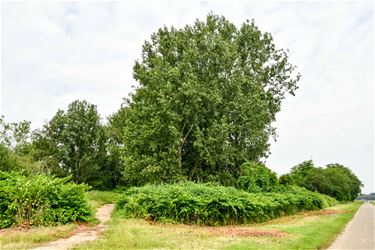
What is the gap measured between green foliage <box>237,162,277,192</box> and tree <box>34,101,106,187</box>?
31177 millimetres

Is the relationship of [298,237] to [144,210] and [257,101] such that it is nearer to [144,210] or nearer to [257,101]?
[144,210]

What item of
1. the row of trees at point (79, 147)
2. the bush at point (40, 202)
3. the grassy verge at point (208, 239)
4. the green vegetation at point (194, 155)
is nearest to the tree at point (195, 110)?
the green vegetation at point (194, 155)

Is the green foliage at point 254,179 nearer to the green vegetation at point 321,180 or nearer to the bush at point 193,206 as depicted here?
the bush at point 193,206

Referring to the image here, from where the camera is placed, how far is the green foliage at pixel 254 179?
30458 millimetres

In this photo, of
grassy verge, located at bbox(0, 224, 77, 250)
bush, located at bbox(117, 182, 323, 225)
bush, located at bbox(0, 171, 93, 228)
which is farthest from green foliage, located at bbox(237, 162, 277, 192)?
grassy verge, located at bbox(0, 224, 77, 250)

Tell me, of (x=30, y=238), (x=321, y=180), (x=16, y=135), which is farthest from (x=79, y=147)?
(x=321, y=180)

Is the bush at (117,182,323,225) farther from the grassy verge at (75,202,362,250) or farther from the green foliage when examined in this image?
the green foliage

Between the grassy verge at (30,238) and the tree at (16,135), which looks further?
the tree at (16,135)

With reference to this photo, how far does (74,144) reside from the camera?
56.4 metres

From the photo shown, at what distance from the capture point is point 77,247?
1084cm

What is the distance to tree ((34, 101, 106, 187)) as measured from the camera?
5519cm

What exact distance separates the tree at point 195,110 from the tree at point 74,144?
2442cm

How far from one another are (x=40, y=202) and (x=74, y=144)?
1638 inches

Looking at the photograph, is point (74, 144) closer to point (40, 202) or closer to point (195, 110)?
point (195, 110)
